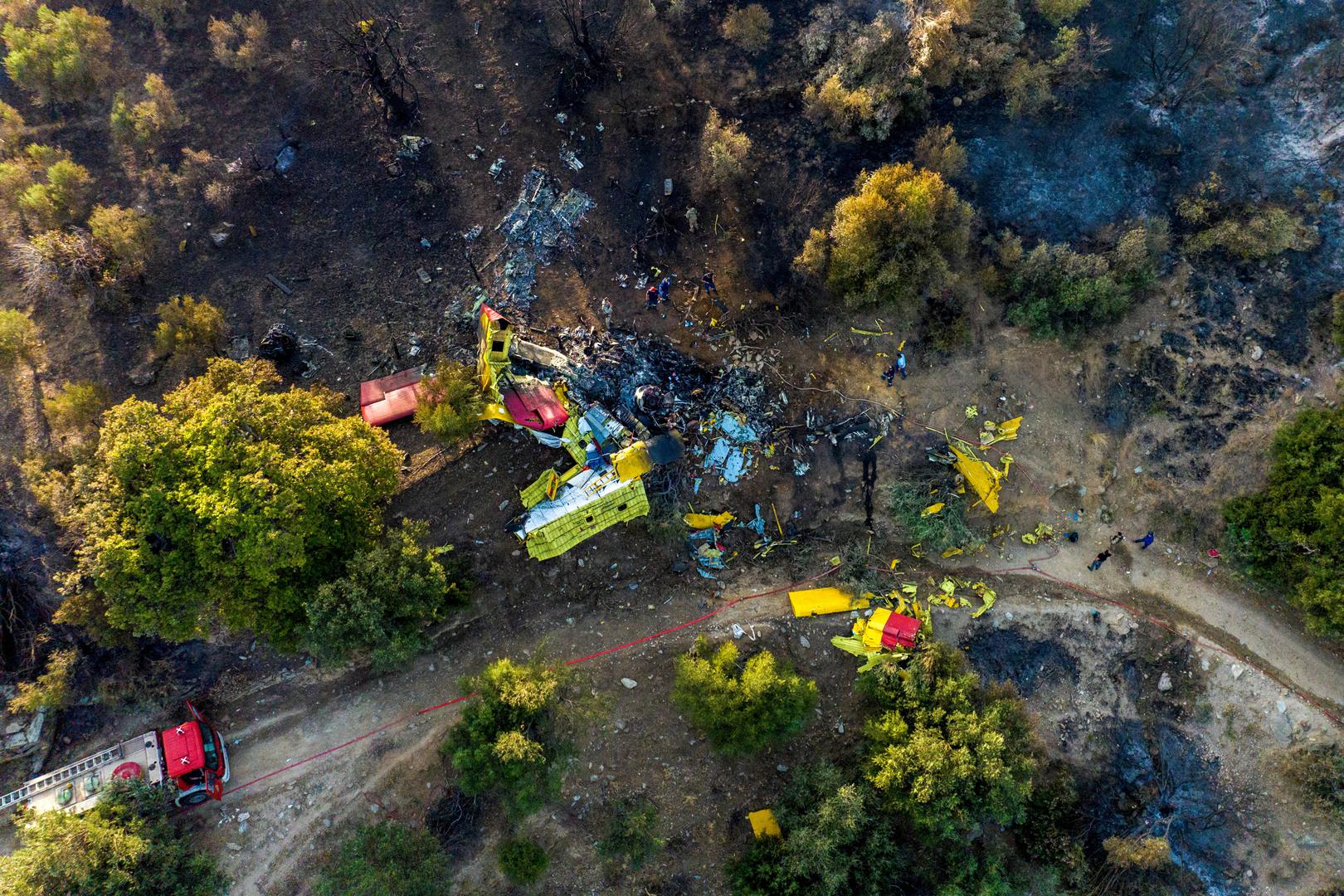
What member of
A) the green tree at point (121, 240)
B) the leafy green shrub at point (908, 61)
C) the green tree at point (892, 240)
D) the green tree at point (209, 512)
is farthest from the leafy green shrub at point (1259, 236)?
the green tree at point (121, 240)

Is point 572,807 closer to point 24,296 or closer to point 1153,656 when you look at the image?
point 1153,656

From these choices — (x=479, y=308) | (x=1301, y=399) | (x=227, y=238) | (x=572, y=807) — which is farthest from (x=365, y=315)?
(x=1301, y=399)

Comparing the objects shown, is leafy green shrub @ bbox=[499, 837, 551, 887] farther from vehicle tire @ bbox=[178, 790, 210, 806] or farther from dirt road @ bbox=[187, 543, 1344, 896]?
→ vehicle tire @ bbox=[178, 790, 210, 806]

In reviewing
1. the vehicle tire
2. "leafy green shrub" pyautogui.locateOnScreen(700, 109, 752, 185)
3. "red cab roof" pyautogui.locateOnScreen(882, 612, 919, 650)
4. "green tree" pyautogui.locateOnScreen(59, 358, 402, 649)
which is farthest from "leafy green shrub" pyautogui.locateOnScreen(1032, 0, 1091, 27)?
the vehicle tire

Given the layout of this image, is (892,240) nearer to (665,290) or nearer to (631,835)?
(665,290)

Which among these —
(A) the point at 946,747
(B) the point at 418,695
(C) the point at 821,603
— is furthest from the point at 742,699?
(B) the point at 418,695
